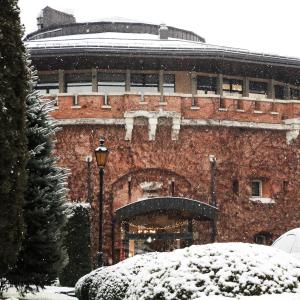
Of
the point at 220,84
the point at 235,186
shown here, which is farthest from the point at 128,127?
the point at 235,186

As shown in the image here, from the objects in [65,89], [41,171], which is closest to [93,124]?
[65,89]

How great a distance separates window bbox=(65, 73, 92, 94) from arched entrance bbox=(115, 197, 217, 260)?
5538 millimetres

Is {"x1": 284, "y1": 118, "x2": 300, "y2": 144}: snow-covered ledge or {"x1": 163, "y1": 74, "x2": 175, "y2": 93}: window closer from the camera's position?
{"x1": 284, "y1": 118, "x2": 300, "y2": 144}: snow-covered ledge

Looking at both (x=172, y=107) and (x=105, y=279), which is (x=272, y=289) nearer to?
(x=105, y=279)

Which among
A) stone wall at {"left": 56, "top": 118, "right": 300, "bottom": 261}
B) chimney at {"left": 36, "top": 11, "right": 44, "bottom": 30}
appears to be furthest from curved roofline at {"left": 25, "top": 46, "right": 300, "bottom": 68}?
chimney at {"left": 36, "top": 11, "right": 44, "bottom": 30}

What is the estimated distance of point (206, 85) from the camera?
85.5 feet

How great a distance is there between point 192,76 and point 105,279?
16.7 metres

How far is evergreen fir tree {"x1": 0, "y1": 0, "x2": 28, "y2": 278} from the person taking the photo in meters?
10.9

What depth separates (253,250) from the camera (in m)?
6.85

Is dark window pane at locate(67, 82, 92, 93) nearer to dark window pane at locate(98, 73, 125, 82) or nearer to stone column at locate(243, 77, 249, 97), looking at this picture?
dark window pane at locate(98, 73, 125, 82)

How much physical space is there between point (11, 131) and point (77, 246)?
8.71m

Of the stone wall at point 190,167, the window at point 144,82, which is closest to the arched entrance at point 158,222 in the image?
the stone wall at point 190,167

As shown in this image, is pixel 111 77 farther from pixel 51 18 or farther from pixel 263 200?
pixel 51 18

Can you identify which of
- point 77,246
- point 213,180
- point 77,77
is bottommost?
point 77,246
